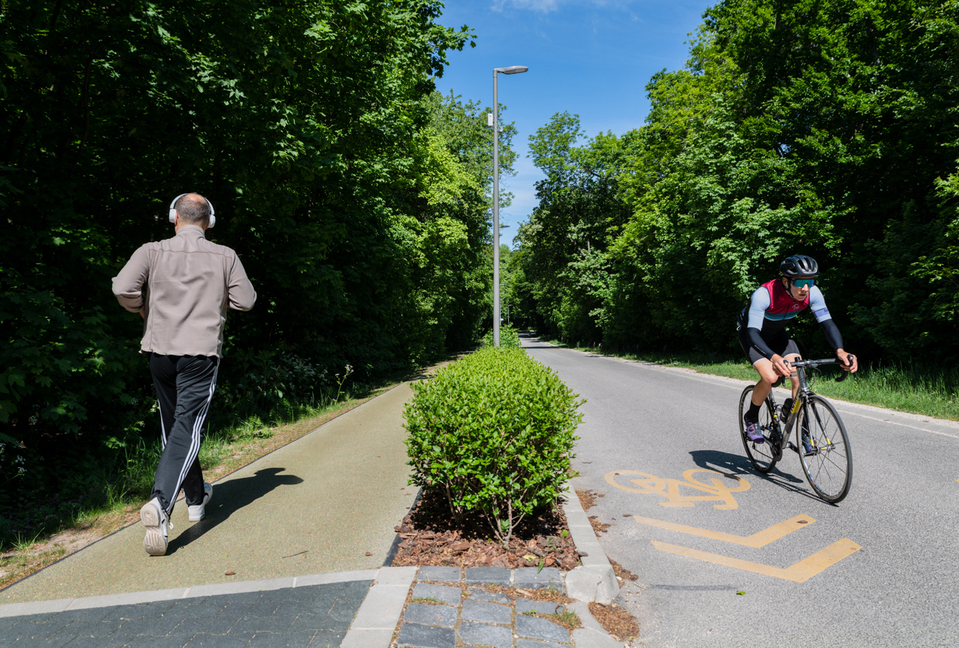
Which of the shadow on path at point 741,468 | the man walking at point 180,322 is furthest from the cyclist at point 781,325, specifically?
the man walking at point 180,322

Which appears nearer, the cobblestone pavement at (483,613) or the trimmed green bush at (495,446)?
the cobblestone pavement at (483,613)

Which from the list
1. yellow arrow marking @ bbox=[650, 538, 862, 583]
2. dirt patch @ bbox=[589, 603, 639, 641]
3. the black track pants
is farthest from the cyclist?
the black track pants

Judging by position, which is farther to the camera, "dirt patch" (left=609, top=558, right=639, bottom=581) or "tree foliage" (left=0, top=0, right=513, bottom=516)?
"tree foliage" (left=0, top=0, right=513, bottom=516)

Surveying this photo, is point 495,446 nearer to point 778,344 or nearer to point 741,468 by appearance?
point 778,344

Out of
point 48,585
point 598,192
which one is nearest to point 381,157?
point 48,585

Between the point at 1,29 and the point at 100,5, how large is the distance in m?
1.10

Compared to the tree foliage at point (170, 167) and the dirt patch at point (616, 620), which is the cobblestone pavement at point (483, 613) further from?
the tree foliage at point (170, 167)

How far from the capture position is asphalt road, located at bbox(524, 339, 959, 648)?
2.84m

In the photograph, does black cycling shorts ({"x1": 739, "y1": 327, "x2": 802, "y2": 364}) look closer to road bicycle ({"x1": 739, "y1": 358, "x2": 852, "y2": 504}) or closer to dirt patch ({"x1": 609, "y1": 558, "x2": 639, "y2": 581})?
road bicycle ({"x1": 739, "y1": 358, "x2": 852, "y2": 504})

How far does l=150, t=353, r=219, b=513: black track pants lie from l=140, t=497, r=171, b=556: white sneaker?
0.08 m

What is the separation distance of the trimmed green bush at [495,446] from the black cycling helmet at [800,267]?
8.43ft

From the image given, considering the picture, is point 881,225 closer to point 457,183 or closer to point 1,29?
point 457,183

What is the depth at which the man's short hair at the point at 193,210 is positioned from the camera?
3854 millimetres

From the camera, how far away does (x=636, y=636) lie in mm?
2758
